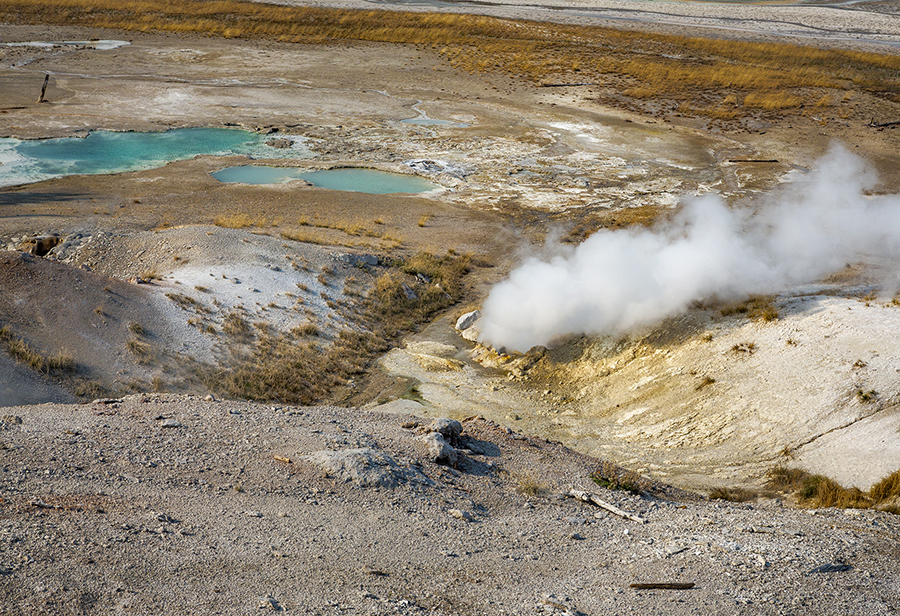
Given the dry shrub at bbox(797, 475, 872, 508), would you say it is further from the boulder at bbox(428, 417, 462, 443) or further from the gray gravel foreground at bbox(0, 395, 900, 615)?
the boulder at bbox(428, 417, 462, 443)

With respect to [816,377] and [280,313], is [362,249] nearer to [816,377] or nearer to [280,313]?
[280,313]

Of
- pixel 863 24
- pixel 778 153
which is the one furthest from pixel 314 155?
pixel 863 24

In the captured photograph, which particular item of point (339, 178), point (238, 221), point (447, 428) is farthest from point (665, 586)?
point (339, 178)

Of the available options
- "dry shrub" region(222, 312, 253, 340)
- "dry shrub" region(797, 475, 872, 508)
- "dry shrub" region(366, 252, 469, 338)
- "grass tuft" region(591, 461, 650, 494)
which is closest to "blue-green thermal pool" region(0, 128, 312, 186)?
"dry shrub" region(366, 252, 469, 338)

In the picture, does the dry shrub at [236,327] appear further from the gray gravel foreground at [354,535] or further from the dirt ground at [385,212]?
the gray gravel foreground at [354,535]

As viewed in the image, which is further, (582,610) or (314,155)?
(314,155)
